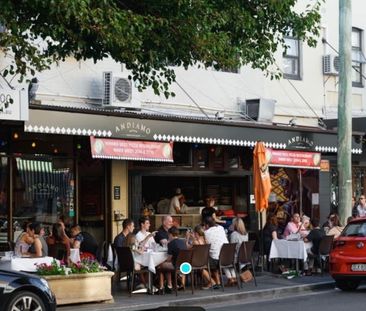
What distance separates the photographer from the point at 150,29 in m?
12.1

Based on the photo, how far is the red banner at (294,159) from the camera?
20.0 m

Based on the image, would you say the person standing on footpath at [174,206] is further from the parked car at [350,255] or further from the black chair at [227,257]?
the parked car at [350,255]

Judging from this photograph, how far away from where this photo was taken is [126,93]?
18.2 m

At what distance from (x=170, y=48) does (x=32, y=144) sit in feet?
19.8

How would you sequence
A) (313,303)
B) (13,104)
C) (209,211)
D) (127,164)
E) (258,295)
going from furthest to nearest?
(209,211) → (127,164) → (258,295) → (13,104) → (313,303)

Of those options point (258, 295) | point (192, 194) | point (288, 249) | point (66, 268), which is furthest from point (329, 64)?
point (66, 268)

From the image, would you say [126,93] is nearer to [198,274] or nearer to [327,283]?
[198,274]

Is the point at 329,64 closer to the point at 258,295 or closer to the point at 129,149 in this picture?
the point at 129,149

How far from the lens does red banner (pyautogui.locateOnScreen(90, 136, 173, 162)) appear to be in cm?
1641

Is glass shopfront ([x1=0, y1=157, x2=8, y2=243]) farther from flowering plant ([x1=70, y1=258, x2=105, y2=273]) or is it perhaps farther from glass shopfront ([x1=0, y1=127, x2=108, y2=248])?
flowering plant ([x1=70, y1=258, x2=105, y2=273])

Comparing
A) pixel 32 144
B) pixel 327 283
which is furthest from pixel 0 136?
pixel 327 283

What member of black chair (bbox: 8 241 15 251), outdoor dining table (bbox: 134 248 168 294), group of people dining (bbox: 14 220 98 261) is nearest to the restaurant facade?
black chair (bbox: 8 241 15 251)

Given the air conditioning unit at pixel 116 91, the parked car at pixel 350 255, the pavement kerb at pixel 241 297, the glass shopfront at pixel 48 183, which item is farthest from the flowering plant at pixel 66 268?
the air conditioning unit at pixel 116 91

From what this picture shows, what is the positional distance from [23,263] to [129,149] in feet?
13.6
